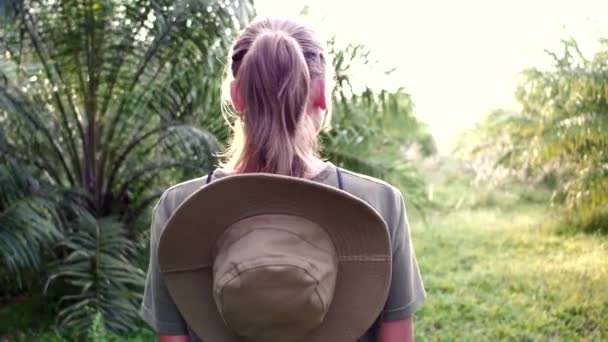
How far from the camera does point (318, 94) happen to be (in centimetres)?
140

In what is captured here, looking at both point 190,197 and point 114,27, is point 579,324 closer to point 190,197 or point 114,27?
point 114,27

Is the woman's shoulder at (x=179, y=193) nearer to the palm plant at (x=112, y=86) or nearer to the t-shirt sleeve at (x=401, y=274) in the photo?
the t-shirt sleeve at (x=401, y=274)

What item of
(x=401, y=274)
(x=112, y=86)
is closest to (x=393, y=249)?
(x=401, y=274)

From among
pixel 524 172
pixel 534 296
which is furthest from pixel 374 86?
pixel 524 172

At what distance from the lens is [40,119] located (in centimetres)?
465

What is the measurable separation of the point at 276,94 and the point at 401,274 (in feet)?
1.37

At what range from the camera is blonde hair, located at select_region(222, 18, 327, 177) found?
4.34 feet

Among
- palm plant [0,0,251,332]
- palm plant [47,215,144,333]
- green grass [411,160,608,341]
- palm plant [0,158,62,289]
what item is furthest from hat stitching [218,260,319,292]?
green grass [411,160,608,341]

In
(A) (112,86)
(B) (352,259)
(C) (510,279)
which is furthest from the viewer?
(C) (510,279)

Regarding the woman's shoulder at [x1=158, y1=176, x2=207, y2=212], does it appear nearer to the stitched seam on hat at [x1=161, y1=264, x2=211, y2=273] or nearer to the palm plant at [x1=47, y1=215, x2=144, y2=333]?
the stitched seam on hat at [x1=161, y1=264, x2=211, y2=273]

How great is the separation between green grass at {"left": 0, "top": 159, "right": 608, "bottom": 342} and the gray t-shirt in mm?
2354

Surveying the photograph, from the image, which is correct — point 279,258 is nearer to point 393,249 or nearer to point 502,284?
point 393,249

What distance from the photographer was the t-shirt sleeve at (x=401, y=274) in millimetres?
1433

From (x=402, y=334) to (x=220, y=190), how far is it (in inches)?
18.4
